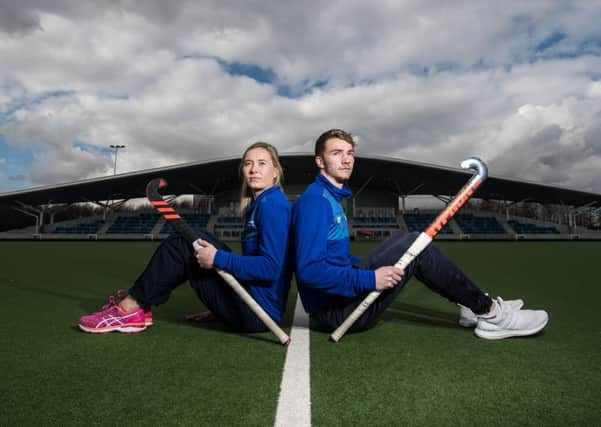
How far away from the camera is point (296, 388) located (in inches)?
63.6

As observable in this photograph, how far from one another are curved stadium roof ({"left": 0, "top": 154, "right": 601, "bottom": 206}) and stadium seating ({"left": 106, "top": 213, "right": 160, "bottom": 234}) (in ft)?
7.92

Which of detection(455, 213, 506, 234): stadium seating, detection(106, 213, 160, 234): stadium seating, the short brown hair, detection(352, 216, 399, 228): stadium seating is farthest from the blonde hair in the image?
detection(455, 213, 506, 234): stadium seating

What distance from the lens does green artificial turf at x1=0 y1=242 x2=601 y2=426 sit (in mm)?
1381

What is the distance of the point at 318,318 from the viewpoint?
2.37m

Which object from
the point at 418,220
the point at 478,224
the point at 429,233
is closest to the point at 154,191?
the point at 429,233

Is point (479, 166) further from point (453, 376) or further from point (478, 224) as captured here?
point (478, 224)

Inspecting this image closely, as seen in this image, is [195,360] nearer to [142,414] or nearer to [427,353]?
[142,414]

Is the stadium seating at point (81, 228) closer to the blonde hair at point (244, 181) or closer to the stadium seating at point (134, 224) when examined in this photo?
the stadium seating at point (134, 224)

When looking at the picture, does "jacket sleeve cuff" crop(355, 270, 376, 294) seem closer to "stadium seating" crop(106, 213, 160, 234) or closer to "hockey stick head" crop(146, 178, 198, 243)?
"hockey stick head" crop(146, 178, 198, 243)

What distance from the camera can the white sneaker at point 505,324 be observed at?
234cm

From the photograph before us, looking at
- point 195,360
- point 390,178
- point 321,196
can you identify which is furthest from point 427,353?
point 390,178

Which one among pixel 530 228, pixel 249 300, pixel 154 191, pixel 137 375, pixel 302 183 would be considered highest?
pixel 302 183

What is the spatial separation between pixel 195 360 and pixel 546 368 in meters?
1.77

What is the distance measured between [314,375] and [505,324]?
4.42ft
